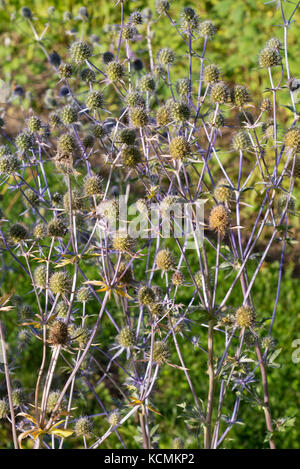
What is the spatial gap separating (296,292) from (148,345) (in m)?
2.04

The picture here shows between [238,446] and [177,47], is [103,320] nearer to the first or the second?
[238,446]

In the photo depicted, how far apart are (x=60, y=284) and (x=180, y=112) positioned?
693 millimetres

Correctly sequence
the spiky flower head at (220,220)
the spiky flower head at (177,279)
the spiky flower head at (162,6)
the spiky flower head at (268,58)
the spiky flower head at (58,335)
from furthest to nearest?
the spiky flower head at (162,6)
the spiky flower head at (268,58)
the spiky flower head at (177,279)
the spiky flower head at (220,220)
the spiky flower head at (58,335)

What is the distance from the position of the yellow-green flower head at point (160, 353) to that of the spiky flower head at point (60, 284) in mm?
380

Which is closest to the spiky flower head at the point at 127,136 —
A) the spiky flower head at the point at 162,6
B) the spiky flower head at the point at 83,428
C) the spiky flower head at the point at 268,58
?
the spiky flower head at the point at 268,58

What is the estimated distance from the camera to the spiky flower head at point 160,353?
75.0 inches

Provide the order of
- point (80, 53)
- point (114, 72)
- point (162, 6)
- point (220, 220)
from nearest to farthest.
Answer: point (220, 220), point (114, 72), point (80, 53), point (162, 6)

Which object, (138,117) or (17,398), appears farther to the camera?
(17,398)

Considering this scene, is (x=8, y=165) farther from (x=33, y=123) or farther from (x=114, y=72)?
(x=114, y=72)

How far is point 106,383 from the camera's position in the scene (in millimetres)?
3236

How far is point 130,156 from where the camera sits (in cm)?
180

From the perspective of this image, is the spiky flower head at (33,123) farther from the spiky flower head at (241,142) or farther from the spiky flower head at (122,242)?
the spiky flower head at (241,142)

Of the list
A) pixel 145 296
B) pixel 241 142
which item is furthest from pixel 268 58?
pixel 145 296
